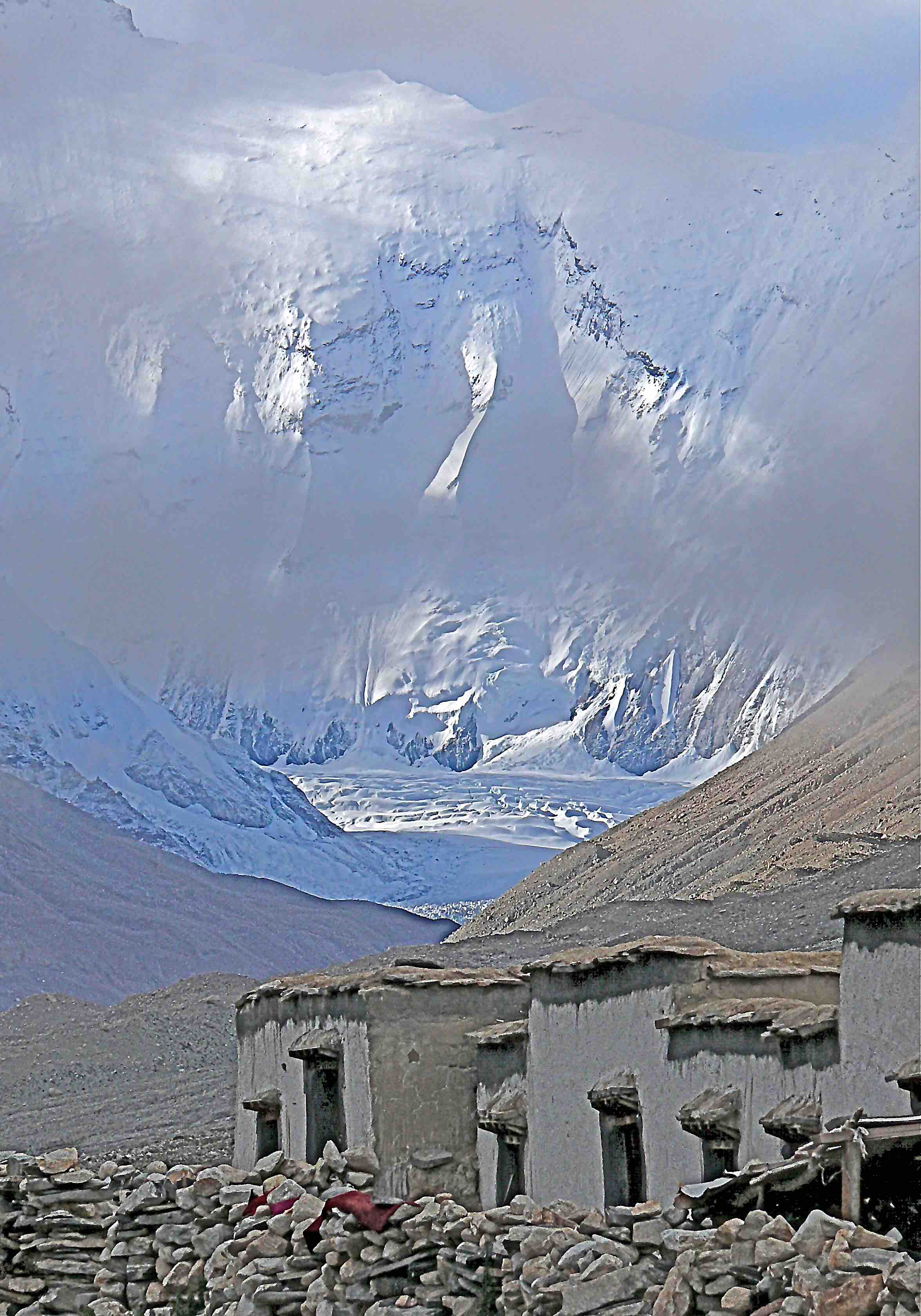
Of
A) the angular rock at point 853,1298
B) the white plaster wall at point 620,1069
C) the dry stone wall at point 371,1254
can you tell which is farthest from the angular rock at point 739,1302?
the white plaster wall at point 620,1069

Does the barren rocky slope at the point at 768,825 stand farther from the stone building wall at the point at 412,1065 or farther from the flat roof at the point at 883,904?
the flat roof at the point at 883,904

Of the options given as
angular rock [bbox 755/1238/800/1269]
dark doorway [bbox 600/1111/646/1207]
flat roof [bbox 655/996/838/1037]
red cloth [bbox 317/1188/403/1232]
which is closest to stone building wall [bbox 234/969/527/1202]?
dark doorway [bbox 600/1111/646/1207]

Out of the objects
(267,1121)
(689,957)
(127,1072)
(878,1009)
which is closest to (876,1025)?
(878,1009)

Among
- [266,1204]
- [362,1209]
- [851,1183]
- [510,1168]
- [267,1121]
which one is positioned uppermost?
[267,1121]

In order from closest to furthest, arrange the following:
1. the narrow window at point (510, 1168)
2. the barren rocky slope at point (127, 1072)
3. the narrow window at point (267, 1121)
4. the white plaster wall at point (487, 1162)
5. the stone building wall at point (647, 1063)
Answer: the stone building wall at point (647, 1063)
the narrow window at point (510, 1168)
the white plaster wall at point (487, 1162)
the narrow window at point (267, 1121)
the barren rocky slope at point (127, 1072)

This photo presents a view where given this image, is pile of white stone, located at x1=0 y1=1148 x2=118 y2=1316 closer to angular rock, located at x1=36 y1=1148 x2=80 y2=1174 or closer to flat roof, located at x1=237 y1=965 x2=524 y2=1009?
angular rock, located at x1=36 y1=1148 x2=80 y2=1174

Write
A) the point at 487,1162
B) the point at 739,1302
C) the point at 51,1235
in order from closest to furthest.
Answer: the point at 739,1302, the point at 51,1235, the point at 487,1162

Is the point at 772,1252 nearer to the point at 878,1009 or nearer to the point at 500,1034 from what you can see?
the point at 878,1009
